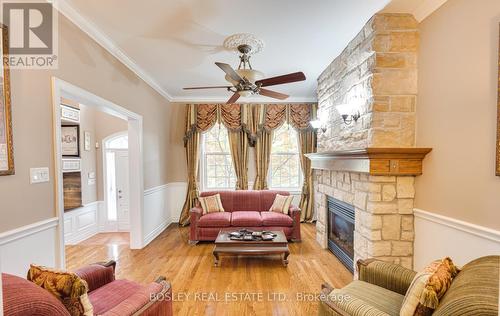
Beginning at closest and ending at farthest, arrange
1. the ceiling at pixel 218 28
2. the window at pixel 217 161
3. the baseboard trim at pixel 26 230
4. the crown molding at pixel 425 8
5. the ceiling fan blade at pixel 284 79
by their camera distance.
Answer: the baseboard trim at pixel 26 230 → the crown molding at pixel 425 8 → the ceiling at pixel 218 28 → the ceiling fan blade at pixel 284 79 → the window at pixel 217 161

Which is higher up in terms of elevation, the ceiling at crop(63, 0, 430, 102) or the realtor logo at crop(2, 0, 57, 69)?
the ceiling at crop(63, 0, 430, 102)

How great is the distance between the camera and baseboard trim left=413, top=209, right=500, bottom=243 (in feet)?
5.44

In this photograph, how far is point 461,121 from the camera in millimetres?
1919

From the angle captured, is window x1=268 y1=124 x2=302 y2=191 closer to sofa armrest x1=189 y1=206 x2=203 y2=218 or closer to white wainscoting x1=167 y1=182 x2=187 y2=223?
sofa armrest x1=189 y1=206 x2=203 y2=218

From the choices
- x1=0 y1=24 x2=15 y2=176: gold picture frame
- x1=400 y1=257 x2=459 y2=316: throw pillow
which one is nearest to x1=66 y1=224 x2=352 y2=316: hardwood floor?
x1=400 y1=257 x2=459 y2=316: throw pillow

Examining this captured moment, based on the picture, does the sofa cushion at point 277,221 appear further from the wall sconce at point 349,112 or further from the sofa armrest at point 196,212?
the wall sconce at point 349,112

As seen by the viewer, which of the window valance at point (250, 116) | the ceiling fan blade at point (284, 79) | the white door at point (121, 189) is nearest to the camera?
the ceiling fan blade at point (284, 79)

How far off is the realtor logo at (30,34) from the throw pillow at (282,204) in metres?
3.77

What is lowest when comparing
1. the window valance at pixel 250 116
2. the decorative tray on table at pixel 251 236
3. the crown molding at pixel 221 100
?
the decorative tray on table at pixel 251 236

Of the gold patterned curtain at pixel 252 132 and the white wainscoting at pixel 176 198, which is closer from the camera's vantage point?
the gold patterned curtain at pixel 252 132

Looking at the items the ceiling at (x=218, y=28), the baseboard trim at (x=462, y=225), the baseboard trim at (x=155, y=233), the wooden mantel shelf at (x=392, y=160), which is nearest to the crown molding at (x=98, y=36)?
the ceiling at (x=218, y=28)

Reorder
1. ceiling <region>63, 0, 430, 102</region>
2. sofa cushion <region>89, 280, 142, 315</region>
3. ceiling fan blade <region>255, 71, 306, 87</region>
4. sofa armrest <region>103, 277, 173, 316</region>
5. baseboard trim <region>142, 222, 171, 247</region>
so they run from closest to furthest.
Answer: sofa armrest <region>103, 277, 173, 316</region>, sofa cushion <region>89, 280, 142, 315</region>, ceiling <region>63, 0, 430, 102</region>, ceiling fan blade <region>255, 71, 306, 87</region>, baseboard trim <region>142, 222, 171, 247</region>

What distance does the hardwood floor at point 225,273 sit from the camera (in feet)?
8.11

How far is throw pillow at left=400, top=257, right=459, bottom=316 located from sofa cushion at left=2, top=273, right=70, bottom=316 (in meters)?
1.70
